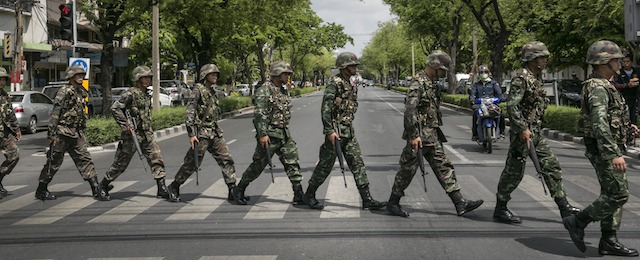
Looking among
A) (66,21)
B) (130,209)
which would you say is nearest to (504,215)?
(130,209)

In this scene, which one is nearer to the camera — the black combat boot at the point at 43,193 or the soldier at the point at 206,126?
the soldier at the point at 206,126

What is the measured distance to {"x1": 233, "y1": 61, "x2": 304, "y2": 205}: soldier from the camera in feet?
24.0

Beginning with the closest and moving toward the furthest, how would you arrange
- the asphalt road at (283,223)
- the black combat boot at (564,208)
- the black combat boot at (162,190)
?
the asphalt road at (283,223) < the black combat boot at (564,208) < the black combat boot at (162,190)

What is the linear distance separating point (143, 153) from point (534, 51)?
4.70 m

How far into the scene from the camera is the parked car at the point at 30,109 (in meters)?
20.9

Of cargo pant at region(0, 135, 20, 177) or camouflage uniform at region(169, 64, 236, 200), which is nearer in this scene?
camouflage uniform at region(169, 64, 236, 200)

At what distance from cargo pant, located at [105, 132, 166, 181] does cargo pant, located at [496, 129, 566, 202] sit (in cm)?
410

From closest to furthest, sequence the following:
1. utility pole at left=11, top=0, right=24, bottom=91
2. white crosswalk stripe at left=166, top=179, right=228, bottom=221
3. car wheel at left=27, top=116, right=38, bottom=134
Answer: white crosswalk stripe at left=166, top=179, right=228, bottom=221, car wheel at left=27, top=116, right=38, bottom=134, utility pole at left=11, top=0, right=24, bottom=91

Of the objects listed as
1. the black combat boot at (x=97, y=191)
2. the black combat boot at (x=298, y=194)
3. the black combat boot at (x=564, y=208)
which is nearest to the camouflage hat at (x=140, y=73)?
the black combat boot at (x=97, y=191)

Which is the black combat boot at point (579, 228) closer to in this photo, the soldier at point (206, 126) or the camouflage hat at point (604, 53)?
the camouflage hat at point (604, 53)

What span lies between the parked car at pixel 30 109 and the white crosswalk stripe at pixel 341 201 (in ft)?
48.1

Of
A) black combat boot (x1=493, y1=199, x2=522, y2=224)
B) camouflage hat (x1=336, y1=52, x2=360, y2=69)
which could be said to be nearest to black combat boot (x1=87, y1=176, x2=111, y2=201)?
camouflage hat (x1=336, y1=52, x2=360, y2=69)

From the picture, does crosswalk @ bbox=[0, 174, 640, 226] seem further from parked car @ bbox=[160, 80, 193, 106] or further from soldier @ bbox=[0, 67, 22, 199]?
parked car @ bbox=[160, 80, 193, 106]

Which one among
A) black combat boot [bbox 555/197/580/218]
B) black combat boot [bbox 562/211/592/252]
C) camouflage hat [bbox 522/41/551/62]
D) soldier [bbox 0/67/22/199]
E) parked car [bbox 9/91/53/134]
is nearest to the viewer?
black combat boot [bbox 562/211/592/252]
